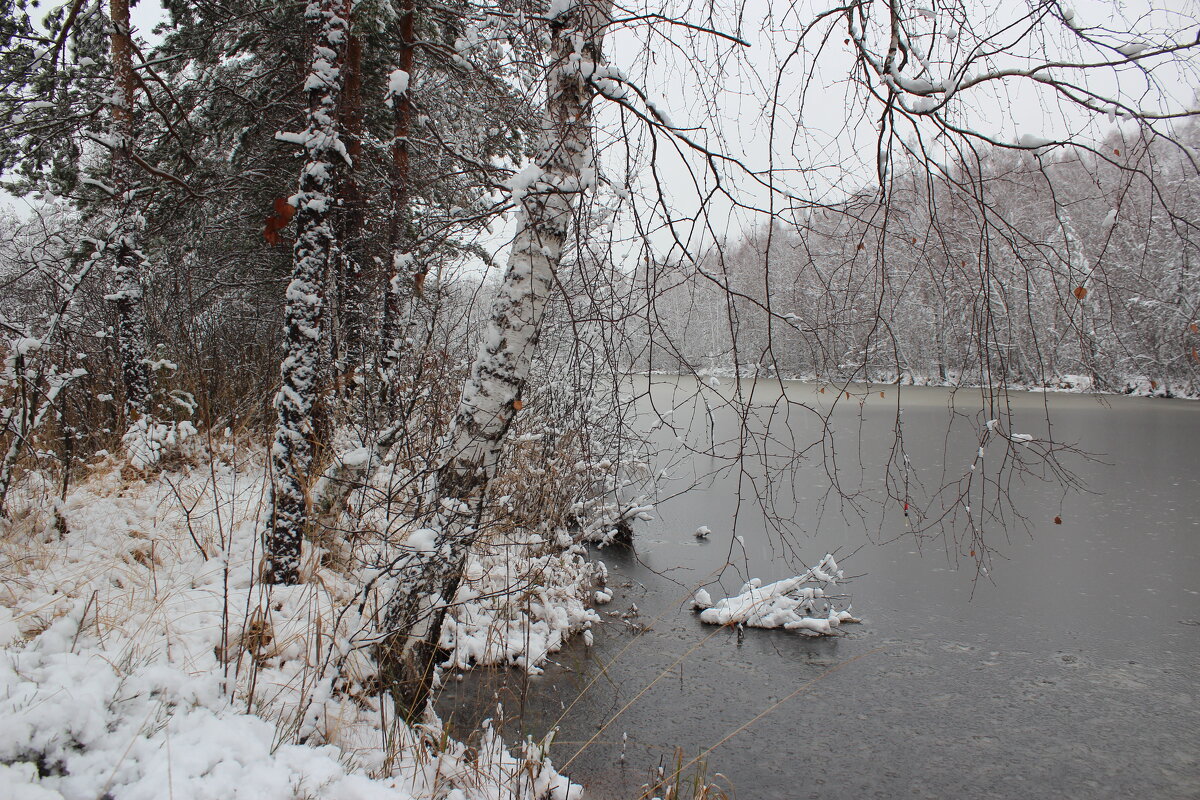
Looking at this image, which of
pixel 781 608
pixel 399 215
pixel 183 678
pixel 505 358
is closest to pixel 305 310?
pixel 399 215

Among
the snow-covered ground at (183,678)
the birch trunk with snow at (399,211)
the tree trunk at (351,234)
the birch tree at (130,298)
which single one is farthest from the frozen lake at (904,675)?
the birch tree at (130,298)

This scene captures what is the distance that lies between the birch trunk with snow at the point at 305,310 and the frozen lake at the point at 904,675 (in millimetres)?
1646

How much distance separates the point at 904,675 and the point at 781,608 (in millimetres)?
1210

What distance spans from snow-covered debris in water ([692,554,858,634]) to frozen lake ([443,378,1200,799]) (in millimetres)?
123

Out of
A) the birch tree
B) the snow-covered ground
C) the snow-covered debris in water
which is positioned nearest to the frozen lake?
the snow-covered debris in water

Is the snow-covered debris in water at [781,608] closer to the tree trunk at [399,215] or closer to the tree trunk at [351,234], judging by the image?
the tree trunk at [399,215]

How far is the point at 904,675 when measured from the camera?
17.9 feet

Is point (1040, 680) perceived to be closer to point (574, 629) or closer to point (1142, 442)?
point (574, 629)

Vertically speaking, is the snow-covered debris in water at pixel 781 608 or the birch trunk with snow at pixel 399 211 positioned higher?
the birch trunk with snow at pixel 399 211

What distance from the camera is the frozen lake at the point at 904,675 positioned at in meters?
4.18

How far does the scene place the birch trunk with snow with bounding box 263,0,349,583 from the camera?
3553mm

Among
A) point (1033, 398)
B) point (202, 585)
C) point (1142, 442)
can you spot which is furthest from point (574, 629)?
point (1033, 398)

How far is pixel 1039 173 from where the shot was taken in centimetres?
184

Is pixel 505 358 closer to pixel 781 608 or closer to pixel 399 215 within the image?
pixel 399 215
